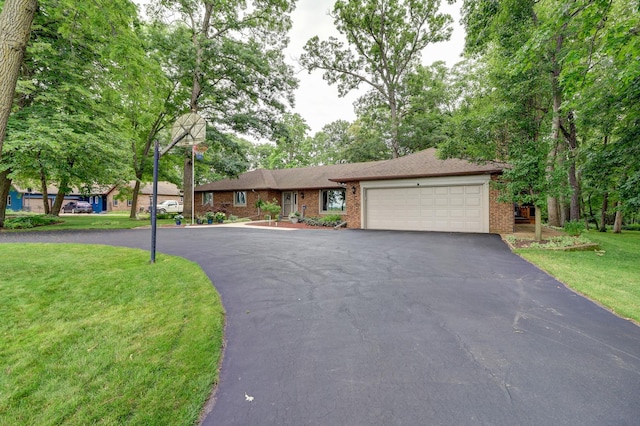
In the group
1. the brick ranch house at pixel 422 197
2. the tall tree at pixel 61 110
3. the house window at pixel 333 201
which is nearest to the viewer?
the tall tree at pixel 61 110

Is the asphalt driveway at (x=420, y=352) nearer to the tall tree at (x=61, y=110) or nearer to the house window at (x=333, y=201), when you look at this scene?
the tall tree at (x=61, y=110)

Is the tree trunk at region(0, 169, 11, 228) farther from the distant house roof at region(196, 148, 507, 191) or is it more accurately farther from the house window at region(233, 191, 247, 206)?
A: the house window at region(233, 191, 247, 206)

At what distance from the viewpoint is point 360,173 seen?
1420 cm

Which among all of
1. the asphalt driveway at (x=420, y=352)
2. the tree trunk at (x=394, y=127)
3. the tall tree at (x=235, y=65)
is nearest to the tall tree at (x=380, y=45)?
the tree trunk at (x=394, y=127)

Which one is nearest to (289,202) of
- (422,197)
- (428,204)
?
(422,197)

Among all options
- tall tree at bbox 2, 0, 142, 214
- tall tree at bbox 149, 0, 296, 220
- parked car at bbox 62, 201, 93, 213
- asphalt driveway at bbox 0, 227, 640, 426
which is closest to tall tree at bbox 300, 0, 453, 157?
tall tree at bbox 149, 0, 296, 220

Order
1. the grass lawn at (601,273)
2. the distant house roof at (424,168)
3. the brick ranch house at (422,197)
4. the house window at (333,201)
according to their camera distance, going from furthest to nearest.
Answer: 1. the house window at (333,201)
2. the brick ranch house at (422,197)
3. the distant house roof at (424,168)
4. the grass lawn at (601,273)

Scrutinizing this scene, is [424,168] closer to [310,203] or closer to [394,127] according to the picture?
[310,203]

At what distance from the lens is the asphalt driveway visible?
1.96 m

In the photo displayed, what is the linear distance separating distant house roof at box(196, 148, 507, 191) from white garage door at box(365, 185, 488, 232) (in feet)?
2.48

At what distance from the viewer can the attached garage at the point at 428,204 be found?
1145 centimetres

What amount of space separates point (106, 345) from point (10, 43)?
176 inches

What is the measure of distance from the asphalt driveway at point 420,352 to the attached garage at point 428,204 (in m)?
6.74

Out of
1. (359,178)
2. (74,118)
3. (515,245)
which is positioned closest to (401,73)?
(359,178)
